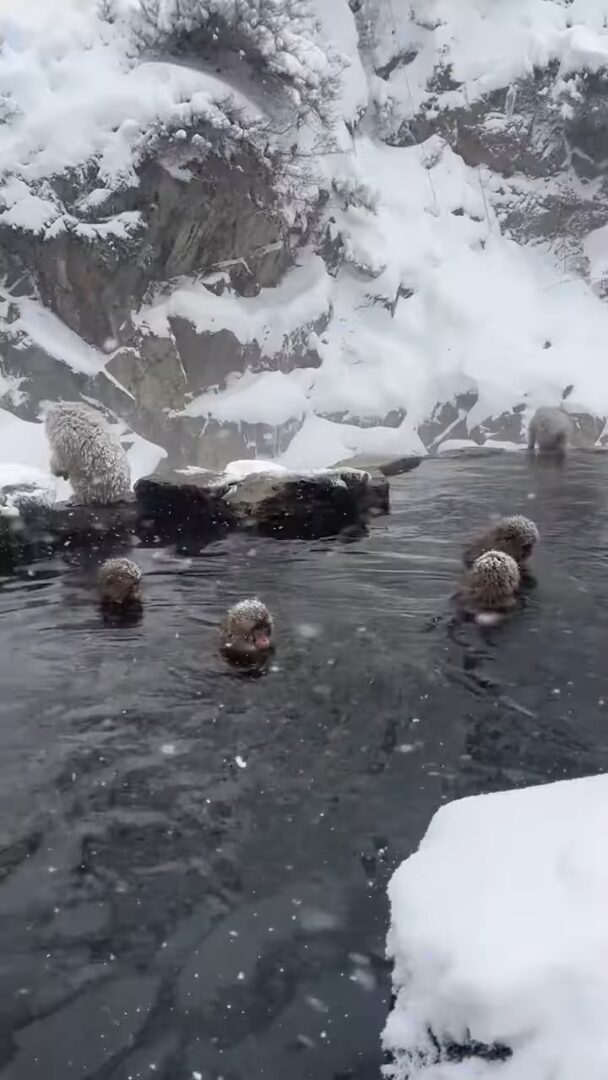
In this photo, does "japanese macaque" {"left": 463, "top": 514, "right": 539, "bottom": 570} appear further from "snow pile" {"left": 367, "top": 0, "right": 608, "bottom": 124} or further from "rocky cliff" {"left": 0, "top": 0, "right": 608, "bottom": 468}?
"snow pile" {"left": 367, "top": 0, "right": 608, "bottom": 124}

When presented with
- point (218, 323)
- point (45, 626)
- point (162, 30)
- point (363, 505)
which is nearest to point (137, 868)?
point (45, 626)

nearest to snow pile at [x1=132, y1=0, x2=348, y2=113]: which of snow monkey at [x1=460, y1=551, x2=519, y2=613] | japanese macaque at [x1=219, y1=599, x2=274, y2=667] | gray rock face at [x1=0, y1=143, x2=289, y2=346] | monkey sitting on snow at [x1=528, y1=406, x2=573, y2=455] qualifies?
gray rock face at [x1=0, y1=143, x2=289, y2=346]

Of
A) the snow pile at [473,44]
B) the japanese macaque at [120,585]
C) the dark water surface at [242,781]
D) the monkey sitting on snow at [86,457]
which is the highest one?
the snow pile at [473,44]

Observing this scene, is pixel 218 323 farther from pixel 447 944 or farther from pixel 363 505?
pixel 447 944

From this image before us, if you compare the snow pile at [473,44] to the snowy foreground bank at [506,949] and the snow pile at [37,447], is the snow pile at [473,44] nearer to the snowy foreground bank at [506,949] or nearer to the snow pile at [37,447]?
the snow pile at [37,447]

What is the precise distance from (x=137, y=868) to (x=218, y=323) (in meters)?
19.7

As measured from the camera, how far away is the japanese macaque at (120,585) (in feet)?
24.0

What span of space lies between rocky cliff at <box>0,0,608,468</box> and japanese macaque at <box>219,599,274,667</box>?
1554cm

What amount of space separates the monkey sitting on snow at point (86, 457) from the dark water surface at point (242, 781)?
8.19ft

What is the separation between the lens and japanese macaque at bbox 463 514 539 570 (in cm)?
793

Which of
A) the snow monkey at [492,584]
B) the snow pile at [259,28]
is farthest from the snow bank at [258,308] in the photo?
the snow monkey at [492,584]

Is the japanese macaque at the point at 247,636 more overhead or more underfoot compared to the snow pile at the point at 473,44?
more underfoot

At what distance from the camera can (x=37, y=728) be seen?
17.0ft

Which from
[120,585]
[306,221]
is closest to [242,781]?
[120,585]
